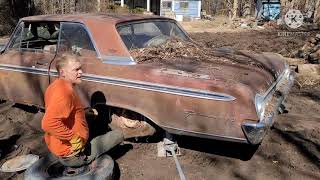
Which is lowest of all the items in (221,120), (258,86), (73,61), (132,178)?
(132,178)

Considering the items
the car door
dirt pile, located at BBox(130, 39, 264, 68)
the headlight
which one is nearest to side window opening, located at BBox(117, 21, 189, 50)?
dirt pile, located at BBox(130, 39, 264, 68)

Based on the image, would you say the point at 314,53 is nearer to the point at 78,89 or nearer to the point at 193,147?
the point at 193,147

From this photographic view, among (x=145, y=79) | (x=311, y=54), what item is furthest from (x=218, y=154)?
(x=311, y=54)

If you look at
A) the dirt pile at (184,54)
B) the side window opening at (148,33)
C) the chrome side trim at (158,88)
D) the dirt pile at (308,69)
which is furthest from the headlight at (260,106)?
the dirt pile at (308,69)

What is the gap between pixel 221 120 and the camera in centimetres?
380

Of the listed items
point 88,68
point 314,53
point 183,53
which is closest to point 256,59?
point 183,53

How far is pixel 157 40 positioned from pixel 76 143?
2.08 meters

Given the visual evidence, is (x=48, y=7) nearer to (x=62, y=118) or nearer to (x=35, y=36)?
(x=35, y=36)

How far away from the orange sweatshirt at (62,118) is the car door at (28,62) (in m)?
1.67

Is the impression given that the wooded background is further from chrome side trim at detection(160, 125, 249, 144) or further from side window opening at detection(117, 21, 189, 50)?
chrome side trim at detection(160, 125, 249, 144)

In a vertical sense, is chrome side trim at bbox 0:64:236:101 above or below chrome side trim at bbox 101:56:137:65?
below

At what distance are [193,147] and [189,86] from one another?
4.15 ft

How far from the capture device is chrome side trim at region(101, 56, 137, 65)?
14.5 feet

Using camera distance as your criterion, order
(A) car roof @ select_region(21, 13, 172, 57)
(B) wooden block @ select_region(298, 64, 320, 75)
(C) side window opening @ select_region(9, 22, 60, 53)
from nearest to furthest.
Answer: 1. (A) car roof @ select_region(21, 13, 172, 57)
2. (C) side window opening @ select_region(9, 22, 60, 53)
3. (B) wooden block @ select_region(298, 64, 320, 75)
